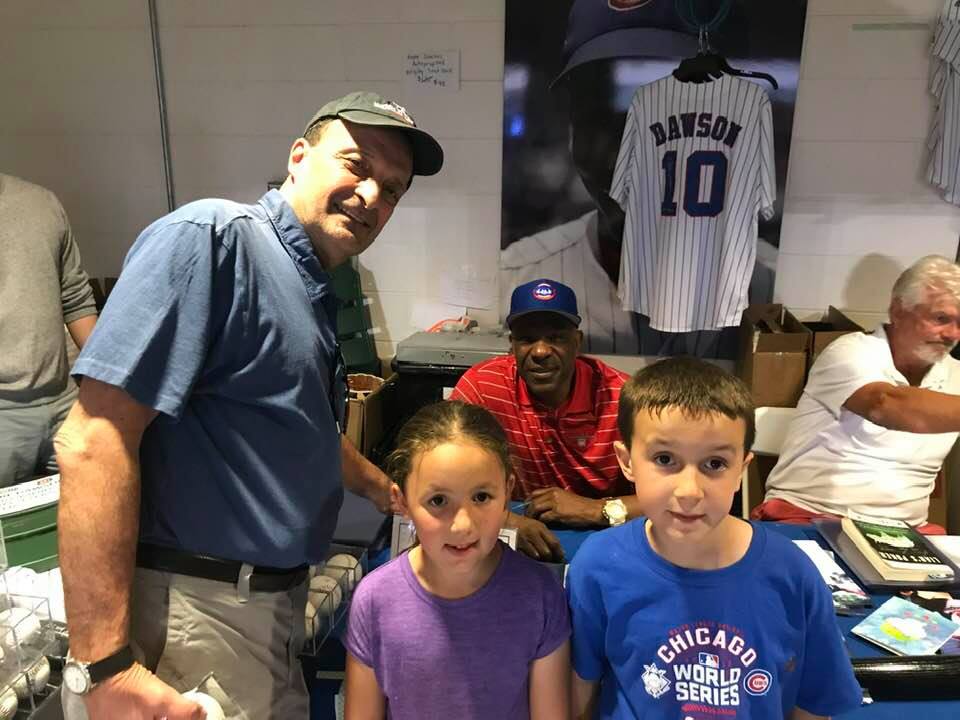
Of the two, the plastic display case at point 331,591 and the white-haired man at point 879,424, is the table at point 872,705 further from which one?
the white-haired man at point 879,424

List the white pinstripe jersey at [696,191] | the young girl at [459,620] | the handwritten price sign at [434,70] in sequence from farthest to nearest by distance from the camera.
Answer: the handwritten price sign at [434,70]
the white pinstripe jersey at [696,191]
the young girl at [459,620]

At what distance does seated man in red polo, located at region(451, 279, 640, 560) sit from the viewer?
6.88 ft

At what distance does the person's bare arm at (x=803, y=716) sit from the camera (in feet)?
3.59

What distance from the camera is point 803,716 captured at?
1.10 meters

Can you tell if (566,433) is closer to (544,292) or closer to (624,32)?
(544,292)

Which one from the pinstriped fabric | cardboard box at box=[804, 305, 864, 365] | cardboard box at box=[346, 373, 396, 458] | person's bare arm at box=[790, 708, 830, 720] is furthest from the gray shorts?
the pinstriped fabric

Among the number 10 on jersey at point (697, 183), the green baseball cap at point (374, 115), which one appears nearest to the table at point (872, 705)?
the green baseball cap at point (374, 115)

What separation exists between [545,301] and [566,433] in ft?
1.38

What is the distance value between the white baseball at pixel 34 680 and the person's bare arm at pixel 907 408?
221cm

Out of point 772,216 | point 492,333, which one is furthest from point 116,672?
point 772,216

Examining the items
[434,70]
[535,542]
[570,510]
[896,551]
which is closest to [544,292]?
[570,510]

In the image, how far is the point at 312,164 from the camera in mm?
1215

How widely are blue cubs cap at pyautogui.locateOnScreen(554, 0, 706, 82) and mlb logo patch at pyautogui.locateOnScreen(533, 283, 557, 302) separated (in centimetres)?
150

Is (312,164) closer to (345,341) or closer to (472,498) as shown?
(472,498)
